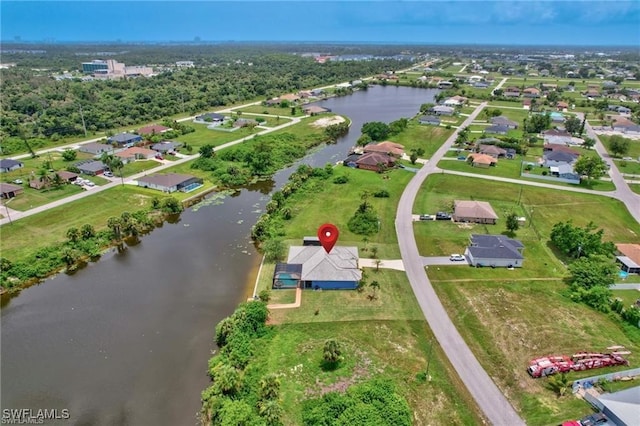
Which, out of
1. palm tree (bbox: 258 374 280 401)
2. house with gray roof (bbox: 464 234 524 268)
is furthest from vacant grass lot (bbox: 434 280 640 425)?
palm tree (bbox: 258 374 280 401)

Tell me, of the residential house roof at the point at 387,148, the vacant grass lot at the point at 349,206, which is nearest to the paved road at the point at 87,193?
the vacant grass lot at the point at 349,206

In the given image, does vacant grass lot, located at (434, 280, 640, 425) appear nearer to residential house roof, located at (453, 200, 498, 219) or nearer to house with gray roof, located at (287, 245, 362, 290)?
house with gray roof, located at (287, 245, 362, 290)

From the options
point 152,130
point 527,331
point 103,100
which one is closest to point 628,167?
point 527,331

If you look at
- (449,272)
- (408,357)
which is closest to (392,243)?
(449,272)

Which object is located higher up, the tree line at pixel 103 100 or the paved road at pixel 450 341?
the tree line at pixel 103 100

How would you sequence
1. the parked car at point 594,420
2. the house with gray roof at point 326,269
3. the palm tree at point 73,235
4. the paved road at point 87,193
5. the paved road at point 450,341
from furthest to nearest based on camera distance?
the paved road at point 87,193, the palm tree at point 73,235, the house with gray roof at point 326,269, the paved road at point 450,341, the parked car at point 594,420

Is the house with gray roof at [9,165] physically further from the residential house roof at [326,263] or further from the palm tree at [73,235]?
the residential house roof at [326,263]

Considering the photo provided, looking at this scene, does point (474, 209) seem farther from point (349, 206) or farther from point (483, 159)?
point (483, 159)

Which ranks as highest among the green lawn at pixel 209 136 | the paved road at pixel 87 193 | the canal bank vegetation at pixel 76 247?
the green lawn at pixel 209 136
